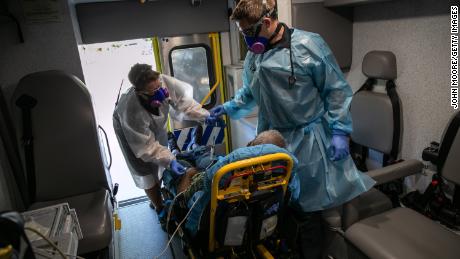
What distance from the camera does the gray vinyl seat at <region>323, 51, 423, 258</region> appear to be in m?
1.95

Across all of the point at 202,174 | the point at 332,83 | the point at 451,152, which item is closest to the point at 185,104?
the point at 202,174

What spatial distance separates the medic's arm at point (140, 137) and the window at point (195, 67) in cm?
129

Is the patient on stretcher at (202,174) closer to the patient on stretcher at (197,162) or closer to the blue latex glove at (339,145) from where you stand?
the patient on stretcher at (197,162)

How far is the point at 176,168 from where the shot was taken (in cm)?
213

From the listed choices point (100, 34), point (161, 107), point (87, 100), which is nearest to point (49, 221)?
point (87, 100)

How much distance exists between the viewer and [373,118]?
2432mm

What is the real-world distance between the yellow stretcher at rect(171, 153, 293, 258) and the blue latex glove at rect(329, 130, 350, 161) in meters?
0.42

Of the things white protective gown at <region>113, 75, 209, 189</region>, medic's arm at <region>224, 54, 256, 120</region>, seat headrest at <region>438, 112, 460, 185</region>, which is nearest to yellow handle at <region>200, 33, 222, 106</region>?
white protective gown at <region>113, 75, 209, 189</region>

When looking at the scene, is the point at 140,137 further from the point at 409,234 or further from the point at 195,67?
the point at 409,234

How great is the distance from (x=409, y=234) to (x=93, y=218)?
185 cm

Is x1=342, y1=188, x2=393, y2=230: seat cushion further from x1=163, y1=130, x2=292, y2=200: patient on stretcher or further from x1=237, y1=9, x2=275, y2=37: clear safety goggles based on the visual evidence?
x1=237, y1=9, x2=275, y2=37: clear safety goggles

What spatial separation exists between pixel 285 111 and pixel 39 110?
1.63 metres

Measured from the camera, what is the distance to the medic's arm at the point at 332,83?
1761 mm

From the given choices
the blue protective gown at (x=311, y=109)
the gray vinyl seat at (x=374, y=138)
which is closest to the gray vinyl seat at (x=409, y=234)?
the gray vinyl seat at (x=374, y=138)
